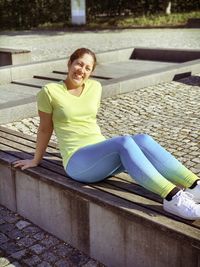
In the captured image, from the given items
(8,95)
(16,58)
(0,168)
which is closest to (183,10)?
(16,58)

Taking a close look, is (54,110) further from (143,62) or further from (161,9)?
(161,9)

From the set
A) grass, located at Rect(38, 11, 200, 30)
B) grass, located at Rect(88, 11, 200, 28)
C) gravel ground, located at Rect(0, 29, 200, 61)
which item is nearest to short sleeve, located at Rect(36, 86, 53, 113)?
gravel ground, located at Rect(0, 29, 200, 61)

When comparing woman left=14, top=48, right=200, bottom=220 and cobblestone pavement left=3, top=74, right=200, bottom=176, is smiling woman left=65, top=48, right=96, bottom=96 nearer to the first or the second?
woman left=14, top=48, right=200, bottom=220

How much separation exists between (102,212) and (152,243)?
17.6 inches

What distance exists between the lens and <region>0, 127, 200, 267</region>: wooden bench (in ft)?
9.15

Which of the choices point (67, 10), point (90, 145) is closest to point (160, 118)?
point (90, 145)

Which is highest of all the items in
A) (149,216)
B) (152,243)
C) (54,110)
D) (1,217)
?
(54,110)

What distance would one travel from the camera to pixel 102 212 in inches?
125

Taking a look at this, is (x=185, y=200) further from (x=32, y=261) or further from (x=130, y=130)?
(x=130, y=130)

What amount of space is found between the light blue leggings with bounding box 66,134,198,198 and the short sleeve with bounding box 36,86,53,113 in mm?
388

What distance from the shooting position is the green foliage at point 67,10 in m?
28.5

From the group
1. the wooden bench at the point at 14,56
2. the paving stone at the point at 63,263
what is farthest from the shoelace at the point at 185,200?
the wooden bench at the point at 14,56

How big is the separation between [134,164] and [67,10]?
27.6 meters

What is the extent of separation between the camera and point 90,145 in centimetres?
331
